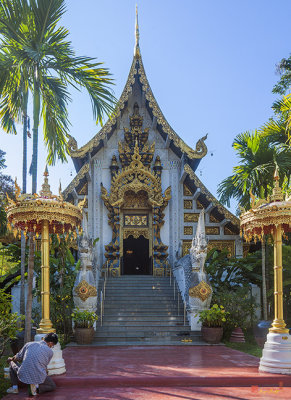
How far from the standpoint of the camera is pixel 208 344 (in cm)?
978

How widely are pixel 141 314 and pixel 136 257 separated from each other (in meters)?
8.76

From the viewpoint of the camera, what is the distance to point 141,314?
11.4 meters

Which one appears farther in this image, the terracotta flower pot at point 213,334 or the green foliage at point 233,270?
the green foliage at point 233,270

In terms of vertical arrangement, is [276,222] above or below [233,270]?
above

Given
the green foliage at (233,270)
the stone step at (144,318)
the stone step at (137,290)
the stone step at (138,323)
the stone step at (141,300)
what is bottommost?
the stone step at (138,323)

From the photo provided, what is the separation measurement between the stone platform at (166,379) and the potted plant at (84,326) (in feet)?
5.14

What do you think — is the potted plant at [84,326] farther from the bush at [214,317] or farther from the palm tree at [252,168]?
the palm tree at [252,168]

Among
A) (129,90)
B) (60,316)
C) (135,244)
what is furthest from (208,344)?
(135,244)

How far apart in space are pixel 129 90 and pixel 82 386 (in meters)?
10.3

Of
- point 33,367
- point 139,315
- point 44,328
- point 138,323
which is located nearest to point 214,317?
point 138,323

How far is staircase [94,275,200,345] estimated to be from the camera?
33.3 feet

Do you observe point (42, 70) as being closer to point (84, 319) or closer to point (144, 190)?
point (84, 319)

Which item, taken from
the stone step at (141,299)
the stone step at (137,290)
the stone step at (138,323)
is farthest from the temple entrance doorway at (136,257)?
the stone step at (138,323)

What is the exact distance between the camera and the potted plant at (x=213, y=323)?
9.88 metres
